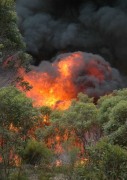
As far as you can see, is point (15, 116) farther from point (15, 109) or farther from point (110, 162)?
point (110, 162)

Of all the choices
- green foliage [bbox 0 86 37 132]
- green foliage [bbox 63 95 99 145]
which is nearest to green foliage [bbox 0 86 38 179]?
green foliage [bbox 0 86 37 132]

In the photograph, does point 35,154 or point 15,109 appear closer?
point 15,109

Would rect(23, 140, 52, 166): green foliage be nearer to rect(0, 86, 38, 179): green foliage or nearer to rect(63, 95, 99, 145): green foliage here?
rect(0, 86, 38, 179): green foliage

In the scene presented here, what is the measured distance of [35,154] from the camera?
23.1 meters

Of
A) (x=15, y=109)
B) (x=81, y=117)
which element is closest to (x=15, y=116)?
(x=15, y=109)

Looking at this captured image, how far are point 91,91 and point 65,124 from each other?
26.0 meters

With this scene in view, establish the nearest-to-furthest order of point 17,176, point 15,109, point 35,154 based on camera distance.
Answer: point 15,109
point 17,176
point 35,154

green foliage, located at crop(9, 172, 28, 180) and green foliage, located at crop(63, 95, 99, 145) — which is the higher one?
green foliage, located at crop(63, 95, 99, 145)

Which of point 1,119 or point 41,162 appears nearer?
point 1,119

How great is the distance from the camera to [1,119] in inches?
690

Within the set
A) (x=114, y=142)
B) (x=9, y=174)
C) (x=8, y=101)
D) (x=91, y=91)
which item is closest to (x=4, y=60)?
(x=8, y=101)

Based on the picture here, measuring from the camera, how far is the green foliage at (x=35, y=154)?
878 inches

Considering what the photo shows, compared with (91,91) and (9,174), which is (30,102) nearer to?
(9,174)

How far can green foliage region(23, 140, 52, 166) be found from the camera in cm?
2231
